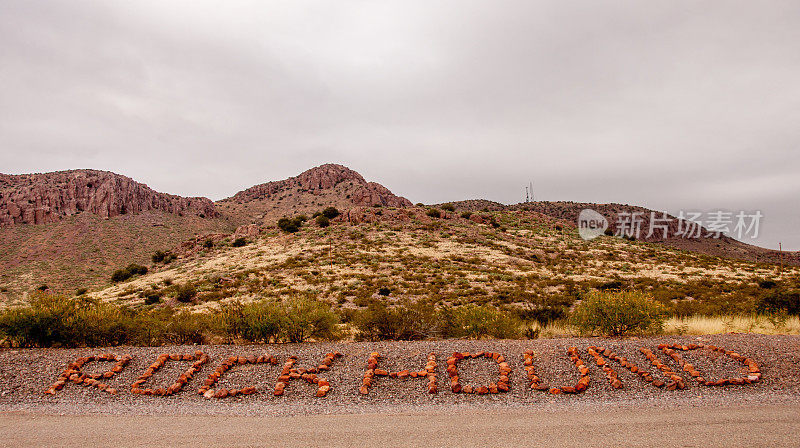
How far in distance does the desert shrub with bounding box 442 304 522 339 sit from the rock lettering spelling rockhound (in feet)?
10.7

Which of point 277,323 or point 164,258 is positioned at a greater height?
point 164,258

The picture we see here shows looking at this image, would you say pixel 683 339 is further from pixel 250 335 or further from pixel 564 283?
pixel 564 283

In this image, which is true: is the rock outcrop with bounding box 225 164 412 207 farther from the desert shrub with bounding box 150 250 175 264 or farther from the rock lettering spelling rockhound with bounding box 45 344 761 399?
the rock lettering spelling rockhound with bounding box 45 344 761 399

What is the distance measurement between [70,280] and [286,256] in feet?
127

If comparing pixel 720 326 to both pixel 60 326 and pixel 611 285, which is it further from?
pixel 60 326

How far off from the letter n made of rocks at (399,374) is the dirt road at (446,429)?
3.21 feet

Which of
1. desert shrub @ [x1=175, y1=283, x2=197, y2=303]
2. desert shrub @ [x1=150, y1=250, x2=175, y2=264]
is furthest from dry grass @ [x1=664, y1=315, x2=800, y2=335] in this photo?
desert shrub @ [x1=150, y1=250, x2=175, y2=264]

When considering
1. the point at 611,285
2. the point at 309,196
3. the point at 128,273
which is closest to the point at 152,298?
the point at 128,273

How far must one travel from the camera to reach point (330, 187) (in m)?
112

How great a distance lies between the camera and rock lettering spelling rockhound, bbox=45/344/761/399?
7918 mm

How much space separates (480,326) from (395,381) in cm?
522

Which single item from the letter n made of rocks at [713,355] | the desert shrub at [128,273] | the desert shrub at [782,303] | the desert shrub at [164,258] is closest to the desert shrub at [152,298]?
the desert shrub at [128,273]

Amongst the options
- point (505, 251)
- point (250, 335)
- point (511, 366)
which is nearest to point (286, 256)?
point (505, 251)

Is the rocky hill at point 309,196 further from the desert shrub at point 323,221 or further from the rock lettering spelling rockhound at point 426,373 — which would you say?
the rock lettering spelling rockhound at point 426,373
